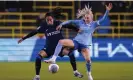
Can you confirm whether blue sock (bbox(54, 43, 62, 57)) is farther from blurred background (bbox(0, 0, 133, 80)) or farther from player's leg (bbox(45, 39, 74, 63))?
blurred background (bbox(0, 0, 133, 80))

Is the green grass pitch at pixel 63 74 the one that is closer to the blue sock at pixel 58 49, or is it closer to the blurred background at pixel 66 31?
the blue sock at pixel 58 49

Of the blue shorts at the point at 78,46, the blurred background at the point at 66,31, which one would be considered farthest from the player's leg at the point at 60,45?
the blurred background at the point at 66,31

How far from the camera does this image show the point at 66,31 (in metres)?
27.5

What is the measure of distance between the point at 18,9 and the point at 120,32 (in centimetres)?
597

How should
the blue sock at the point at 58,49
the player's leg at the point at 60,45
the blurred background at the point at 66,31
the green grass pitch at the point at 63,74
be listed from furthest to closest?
the blurred background at the point at 66,31, the green grass pitch at the point at 63,74, the blue sock at the point at 58,49, the player's leg at the point at 60,45

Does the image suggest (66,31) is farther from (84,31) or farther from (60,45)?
(60,45)

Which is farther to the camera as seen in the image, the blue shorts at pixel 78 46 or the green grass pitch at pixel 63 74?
the green grass pitch at pixel 63 74

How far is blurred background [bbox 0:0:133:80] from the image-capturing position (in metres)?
25.0

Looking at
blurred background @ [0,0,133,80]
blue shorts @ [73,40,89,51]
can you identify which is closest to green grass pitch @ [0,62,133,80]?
blue shorts @ [73,40,89,51]

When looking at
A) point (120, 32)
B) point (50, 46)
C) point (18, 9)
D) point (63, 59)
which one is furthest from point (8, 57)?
point (50, 46)

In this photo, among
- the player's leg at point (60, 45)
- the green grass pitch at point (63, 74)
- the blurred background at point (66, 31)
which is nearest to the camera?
the player's leg at point (60, 45)

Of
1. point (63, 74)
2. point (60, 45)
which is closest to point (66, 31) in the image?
point (63, 74)

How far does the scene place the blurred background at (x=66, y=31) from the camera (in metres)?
25.0

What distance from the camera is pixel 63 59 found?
24922mm
